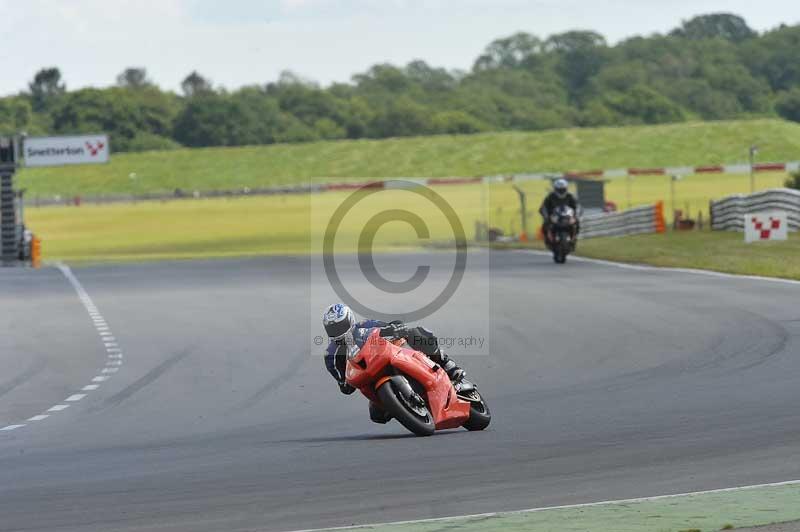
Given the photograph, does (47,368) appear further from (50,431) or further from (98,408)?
(50,431)

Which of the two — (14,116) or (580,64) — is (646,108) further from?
(14,116)

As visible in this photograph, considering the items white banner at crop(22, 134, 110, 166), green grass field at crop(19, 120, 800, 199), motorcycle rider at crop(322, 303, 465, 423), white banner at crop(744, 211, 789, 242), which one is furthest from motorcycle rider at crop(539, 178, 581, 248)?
green grass field at crop(19, 120, 800, 199)

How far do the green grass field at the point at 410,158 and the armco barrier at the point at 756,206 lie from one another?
60393 millimetres

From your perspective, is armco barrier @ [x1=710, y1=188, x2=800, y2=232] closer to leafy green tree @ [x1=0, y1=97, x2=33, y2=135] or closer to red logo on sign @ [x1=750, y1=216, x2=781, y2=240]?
red logo on sign @ [x1=750, y1=216, x2=781, y2=240]

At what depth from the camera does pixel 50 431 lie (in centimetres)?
1444

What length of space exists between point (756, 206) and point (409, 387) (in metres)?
34.8

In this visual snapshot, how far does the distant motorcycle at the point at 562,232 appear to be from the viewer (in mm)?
36312

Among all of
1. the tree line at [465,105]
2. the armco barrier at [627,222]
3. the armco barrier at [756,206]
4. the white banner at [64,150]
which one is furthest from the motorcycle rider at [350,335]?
the tree line at [465,105]

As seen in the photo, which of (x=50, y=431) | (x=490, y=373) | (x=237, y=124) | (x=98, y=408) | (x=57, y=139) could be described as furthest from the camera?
(x=237, y=124)

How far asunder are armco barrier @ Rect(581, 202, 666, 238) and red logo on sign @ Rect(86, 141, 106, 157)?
18.2 meters

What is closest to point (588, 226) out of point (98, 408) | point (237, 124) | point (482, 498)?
point (98, 408)

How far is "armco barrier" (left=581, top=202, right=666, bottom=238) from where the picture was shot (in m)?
51.2

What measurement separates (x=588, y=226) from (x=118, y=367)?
34928 mm

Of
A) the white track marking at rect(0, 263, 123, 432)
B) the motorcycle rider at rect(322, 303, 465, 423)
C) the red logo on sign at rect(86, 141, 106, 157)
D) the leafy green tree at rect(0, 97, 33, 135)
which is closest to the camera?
the motorcycle rider at rect(322, 303, 465, 423)
